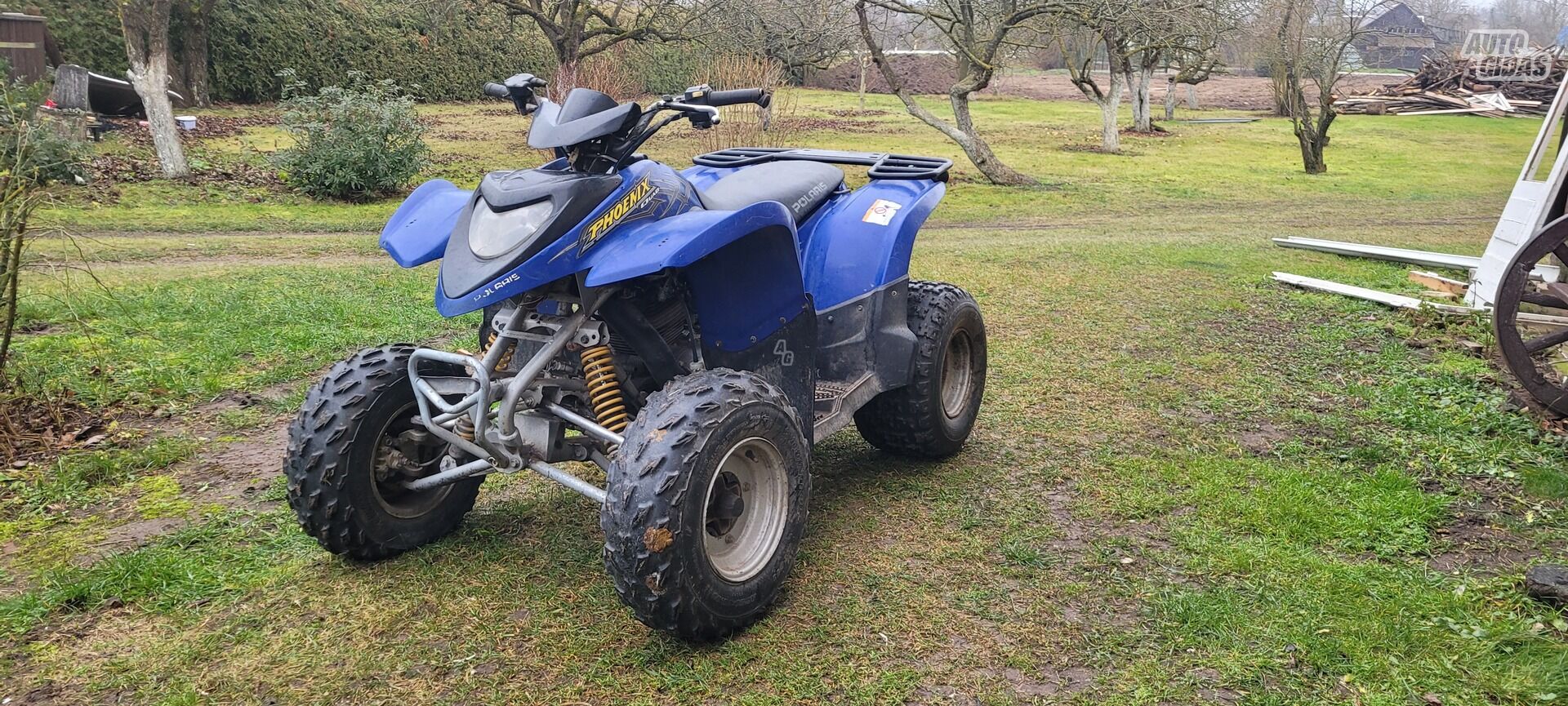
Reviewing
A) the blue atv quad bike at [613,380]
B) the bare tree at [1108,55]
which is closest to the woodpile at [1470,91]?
the bare tree at [1108,55]

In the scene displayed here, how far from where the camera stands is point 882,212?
4.37 metres

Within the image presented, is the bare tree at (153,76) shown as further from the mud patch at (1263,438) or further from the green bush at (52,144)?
the mud patch at (1263,438)

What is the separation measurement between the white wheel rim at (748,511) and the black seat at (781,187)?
92 cm

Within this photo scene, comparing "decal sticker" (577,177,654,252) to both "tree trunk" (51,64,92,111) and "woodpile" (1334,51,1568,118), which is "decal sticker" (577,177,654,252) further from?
"woodpile" (1334,51,1568,118)

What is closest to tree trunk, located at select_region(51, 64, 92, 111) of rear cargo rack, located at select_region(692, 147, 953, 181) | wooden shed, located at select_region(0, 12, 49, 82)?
wooden shed, located at select_region(0, 12, 49, 82)

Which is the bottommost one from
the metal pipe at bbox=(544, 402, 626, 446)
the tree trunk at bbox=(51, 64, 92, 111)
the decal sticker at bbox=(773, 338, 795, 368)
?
the metal pipe at bbox=(544, 402, 626, 446)

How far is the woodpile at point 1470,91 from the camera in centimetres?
3559

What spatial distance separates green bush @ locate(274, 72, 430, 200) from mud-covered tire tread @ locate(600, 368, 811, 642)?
11344 millimetres

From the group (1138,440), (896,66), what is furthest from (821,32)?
(896,66)

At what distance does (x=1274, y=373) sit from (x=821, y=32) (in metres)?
13.1

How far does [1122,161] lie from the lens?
21.5 m

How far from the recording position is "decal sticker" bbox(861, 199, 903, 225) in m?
4.34

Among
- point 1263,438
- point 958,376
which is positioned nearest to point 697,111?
point 958,376

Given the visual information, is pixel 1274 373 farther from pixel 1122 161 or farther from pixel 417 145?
pixel 1122 161
